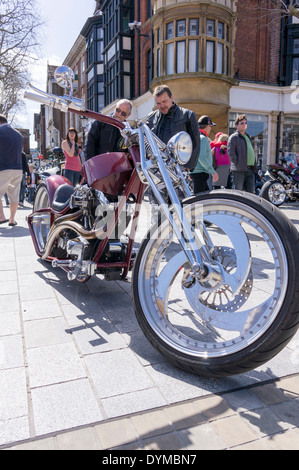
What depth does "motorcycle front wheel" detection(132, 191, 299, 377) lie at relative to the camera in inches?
70.7

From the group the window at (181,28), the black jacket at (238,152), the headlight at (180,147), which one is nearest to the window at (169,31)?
the window at (181,28)

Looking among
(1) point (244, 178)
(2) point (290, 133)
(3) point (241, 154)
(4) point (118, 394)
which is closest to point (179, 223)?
(4) point (118, 394)

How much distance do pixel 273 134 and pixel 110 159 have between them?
18.0m

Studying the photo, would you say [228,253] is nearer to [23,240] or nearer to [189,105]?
[23,240]

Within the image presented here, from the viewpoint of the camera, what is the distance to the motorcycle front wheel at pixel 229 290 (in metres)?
1.80

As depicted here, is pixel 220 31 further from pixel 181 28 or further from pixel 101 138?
pixel 101 138

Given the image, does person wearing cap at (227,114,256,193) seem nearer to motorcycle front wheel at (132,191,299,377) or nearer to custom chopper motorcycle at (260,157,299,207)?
custom chopper motorcycle at (260,157,299,207)

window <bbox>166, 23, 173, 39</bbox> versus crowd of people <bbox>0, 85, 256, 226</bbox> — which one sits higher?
window <bbox>166, 23, 173, 39</bbox>

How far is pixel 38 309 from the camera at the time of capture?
3062mm

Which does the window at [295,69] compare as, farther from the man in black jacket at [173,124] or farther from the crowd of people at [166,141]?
the man in black jacket at [173,124]

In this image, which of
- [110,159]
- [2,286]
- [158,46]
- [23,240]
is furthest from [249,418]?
[158,46]

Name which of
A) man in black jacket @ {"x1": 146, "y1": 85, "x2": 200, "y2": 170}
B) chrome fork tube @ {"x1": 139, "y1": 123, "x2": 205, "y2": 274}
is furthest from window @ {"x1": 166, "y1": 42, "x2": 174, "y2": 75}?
chrome fork tube @ {"x1": 139, "y1": 123, "x2": 205, "y2": 274}

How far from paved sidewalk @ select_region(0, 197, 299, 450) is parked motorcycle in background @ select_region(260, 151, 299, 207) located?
8.60 metres
